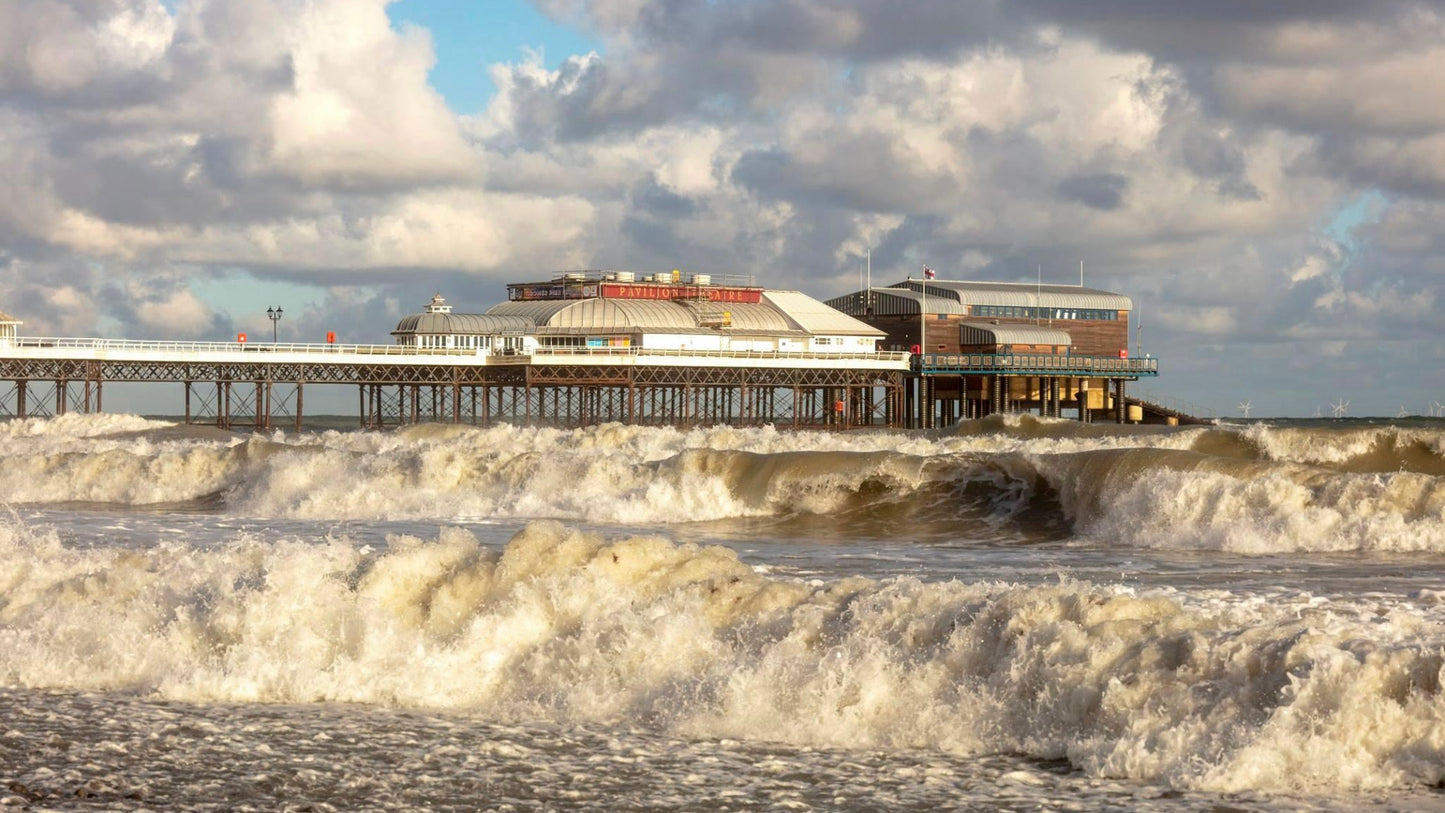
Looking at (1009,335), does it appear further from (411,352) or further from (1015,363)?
(411,352)

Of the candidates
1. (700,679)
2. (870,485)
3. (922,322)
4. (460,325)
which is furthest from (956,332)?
(700,679)

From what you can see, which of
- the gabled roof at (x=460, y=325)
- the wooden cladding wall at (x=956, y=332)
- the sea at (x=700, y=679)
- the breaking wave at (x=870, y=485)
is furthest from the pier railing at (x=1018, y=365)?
the sea at (x=700, y=679)

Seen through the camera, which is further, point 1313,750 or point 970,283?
point 970,283

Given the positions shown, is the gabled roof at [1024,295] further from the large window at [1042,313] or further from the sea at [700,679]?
the sea at [700,679]

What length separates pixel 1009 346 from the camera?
7644 centimetres

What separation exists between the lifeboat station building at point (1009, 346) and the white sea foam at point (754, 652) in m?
62.0

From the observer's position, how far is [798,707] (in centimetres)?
912

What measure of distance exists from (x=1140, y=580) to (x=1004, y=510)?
8.39 metres

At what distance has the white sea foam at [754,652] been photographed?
8203 mm

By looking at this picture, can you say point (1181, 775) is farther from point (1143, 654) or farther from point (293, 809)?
point (293, 809)

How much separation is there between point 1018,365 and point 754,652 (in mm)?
64988

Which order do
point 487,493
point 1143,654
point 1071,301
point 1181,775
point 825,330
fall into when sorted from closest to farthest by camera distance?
1. point 1181,775
2. point 1143,654
3. point 487,493
4. point 825,330
5. point 1071,301

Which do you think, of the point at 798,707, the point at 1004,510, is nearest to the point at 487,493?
the point at 1004,510

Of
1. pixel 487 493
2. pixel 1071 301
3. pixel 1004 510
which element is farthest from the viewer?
pixel 1071 301
